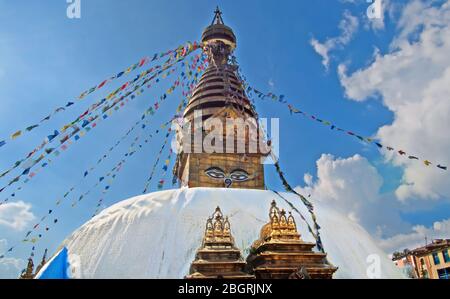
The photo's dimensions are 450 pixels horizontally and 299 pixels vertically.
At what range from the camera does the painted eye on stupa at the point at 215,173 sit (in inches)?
612

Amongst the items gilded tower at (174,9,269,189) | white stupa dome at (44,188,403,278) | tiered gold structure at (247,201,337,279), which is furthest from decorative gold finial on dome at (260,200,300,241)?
gilded tower at (174,9,269,189)

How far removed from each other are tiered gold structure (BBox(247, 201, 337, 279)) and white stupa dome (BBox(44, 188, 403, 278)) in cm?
57

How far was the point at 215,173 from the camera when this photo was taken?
1566cm

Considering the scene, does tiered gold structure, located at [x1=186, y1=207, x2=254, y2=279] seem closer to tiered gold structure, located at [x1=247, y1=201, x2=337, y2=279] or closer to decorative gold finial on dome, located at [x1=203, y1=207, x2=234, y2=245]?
decorative gold finial on dome, located at [x1=203, y1=207, x2=234, y2=245]

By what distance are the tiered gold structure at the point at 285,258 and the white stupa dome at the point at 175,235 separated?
0.57 meters

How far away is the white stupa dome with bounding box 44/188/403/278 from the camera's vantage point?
311 inches

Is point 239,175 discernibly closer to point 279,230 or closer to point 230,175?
point 230,175

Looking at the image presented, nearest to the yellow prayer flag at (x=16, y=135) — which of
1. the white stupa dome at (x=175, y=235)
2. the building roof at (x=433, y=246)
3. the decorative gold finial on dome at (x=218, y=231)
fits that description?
the white stupa dome at (x=175, y=235)

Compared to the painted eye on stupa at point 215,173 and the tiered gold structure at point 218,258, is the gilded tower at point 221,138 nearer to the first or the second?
the painted eye on stupa at point 215,173
